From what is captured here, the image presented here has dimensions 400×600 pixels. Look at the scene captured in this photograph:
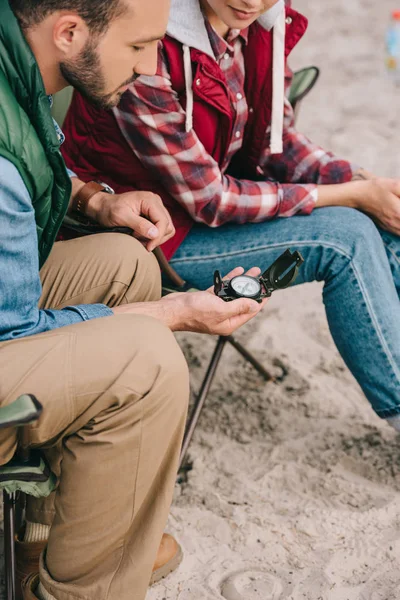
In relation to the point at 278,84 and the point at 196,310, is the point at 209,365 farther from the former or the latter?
the point at 278,84

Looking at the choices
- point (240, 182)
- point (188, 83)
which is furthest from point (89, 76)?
point (240, 182)

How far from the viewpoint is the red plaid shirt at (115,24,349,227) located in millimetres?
2508

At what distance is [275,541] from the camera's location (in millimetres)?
2592

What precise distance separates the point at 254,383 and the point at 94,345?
1.59 m

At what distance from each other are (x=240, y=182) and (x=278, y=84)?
372mm

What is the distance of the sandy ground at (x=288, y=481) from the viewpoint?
2.45 m

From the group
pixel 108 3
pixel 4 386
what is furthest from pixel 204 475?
pixel 108 3

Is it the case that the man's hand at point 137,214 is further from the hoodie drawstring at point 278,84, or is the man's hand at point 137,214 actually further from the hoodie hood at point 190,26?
the hoodie drawstring at point 278,84

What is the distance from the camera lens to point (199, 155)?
2.58 metres

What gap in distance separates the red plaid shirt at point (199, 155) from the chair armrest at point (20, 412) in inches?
44.0

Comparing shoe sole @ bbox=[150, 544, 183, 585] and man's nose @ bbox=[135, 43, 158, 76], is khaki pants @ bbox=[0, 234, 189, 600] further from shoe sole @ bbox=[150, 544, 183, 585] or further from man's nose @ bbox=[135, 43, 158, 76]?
man's nose @ bbox=[135, 43, 158, 76]

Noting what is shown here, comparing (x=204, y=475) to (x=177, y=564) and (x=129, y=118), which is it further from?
(x=129, y=118)

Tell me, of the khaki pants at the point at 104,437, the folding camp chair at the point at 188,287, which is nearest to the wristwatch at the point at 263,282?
the folding camp chair at the point at 188,287

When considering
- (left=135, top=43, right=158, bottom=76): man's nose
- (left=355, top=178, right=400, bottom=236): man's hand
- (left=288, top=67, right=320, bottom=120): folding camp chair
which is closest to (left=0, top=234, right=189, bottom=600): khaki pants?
(left=135, top=43, right=158, bottom=76): man's nose
